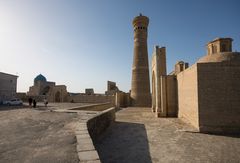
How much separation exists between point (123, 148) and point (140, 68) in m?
20.5

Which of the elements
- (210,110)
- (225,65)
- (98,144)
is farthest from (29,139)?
(225,65)

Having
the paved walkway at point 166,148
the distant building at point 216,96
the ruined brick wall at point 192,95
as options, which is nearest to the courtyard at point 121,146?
the paved walkway at point 166,148

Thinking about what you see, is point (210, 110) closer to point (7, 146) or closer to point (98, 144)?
point (98, 144)

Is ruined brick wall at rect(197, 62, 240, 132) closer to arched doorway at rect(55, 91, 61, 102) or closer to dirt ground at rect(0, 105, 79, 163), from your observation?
dirt ground at rect(0, 105, 79, 163)

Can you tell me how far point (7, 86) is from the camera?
87.1 feet

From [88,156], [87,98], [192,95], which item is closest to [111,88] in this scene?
[87,98]

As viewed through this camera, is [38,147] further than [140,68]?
No

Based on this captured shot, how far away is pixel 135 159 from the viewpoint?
16.2 feet

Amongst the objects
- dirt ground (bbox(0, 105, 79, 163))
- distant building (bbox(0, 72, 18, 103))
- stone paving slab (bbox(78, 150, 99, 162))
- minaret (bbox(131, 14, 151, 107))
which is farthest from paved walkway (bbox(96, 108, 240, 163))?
distant building (bbox(0, 72, 18, 103))

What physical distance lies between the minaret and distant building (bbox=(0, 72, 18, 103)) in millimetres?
19668

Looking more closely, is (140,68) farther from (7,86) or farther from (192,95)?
(7,86)

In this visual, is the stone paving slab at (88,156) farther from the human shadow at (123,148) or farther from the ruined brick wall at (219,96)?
the ruined brick wall at (219,96)

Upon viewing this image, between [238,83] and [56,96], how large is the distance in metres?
30.2

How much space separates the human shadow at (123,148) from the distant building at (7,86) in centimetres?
2469
